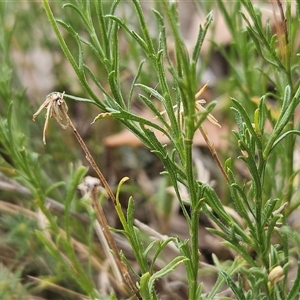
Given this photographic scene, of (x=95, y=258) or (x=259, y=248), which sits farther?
(x=95, y=258)

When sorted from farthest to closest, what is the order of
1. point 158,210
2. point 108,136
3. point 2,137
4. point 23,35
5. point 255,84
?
point 23,35, point 108,136, point 158,210, point 255,84, point 2,137

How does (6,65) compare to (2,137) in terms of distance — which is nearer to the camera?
(2,137)

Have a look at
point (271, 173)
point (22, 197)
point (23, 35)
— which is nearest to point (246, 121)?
point (271, 173)

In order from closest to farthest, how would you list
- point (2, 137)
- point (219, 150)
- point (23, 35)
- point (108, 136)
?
point (2, 137), point (219, 150), point (108, 136), point (23, 35)

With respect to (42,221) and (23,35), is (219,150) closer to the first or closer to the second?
(42,221)

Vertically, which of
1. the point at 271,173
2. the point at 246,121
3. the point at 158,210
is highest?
the point at 246,121

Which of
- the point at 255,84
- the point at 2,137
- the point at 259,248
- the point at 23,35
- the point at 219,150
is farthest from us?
the point at 23,35

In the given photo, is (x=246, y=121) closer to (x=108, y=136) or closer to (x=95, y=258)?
(x=95, y=258)

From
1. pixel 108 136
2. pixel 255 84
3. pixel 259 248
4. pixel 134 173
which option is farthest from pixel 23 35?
pixel 259 248

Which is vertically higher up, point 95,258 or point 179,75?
point 179,75
